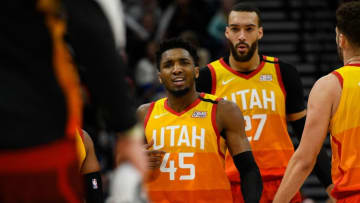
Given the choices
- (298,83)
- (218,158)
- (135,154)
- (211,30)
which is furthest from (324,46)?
(135,154)

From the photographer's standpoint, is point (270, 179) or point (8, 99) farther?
point (270, 179)

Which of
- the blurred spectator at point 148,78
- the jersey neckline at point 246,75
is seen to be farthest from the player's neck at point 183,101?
the blurred spectator at point 148,78

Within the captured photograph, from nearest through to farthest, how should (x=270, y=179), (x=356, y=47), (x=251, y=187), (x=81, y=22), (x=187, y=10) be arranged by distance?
(x=81, y=22), (x=356, y=47), (x=251, y=187), (x=270, y=179), (x=187, y=10)

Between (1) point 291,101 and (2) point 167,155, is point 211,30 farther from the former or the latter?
(2) point 167,155

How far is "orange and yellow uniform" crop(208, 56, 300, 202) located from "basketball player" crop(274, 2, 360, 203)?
1.69 m

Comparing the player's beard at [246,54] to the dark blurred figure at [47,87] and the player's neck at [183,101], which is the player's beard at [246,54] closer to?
the player's neck at [183,101]

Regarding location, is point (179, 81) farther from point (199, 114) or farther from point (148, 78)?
point (148, 78)

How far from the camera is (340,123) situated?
15.1ft

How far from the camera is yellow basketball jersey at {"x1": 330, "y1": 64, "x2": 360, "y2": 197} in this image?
461 cm

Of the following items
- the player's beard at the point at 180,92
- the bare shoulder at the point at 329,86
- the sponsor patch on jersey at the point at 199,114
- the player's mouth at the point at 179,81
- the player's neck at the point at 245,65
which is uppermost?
the player's neck at the point at 245,65

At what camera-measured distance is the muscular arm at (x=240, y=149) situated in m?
5.47

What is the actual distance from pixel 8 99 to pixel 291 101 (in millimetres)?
4478

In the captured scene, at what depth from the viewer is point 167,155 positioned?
561 centimetres

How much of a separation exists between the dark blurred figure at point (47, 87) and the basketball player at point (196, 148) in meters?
2.99
